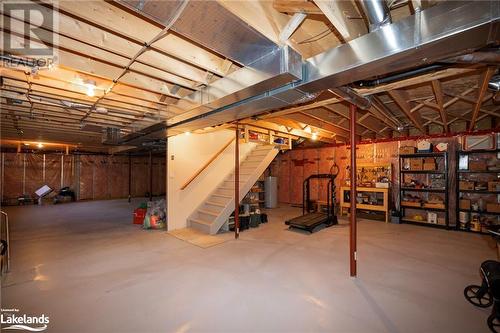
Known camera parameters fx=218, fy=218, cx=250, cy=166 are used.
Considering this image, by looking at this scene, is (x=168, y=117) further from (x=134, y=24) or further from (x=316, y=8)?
(x=316, y=8)

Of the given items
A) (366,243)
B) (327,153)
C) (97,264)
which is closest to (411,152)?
(327,153)

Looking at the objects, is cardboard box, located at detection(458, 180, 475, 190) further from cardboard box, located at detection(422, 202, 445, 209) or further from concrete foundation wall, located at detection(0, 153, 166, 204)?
concrete foundation wall, located at detection(0, 153, 166, 204)

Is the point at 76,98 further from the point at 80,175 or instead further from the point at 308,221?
the point at 80,175

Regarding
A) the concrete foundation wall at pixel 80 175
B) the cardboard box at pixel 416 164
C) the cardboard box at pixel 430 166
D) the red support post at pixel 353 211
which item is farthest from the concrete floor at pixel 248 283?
the concrete foundation wall at pixel 80 175

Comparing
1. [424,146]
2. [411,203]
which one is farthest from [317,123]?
[411,203]

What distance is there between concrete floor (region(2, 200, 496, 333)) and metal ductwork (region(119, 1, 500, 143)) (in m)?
2.24

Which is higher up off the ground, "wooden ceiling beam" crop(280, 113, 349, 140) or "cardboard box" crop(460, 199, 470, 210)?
"wooden ceiling beam" crop(280, 113, 349, 140)

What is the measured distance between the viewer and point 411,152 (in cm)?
604

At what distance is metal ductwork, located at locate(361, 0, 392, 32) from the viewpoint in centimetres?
136

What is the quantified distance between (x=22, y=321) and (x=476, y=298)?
4656 mm

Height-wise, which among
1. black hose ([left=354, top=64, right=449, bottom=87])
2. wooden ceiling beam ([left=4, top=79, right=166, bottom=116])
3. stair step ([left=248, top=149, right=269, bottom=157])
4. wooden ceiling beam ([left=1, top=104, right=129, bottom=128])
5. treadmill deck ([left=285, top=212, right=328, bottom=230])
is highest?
wooden ceiling beam ([left=4, top=79, right=166, bottom=116])

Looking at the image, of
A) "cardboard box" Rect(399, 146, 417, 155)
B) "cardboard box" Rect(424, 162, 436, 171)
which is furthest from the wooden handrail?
"cardboard box" Rect(424, 162, 436, 171)

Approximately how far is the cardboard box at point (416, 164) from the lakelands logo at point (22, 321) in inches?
302

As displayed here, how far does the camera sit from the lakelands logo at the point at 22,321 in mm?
1977
